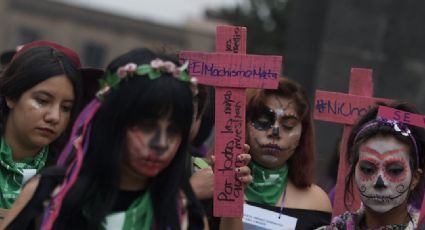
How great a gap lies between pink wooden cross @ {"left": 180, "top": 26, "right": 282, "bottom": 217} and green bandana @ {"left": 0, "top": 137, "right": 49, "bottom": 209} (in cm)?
69

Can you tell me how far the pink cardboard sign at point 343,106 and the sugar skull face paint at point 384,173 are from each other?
2.57ft

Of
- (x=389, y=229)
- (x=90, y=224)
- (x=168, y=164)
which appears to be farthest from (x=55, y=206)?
(x=389, y=229)

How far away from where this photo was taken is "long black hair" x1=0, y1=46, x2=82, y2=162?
145 inches

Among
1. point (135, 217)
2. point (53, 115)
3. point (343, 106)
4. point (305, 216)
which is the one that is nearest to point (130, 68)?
point (135, 217)

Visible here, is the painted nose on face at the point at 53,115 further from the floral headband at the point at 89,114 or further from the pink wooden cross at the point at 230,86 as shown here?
the floral headband at the point at 89,114

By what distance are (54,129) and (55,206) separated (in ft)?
2.93

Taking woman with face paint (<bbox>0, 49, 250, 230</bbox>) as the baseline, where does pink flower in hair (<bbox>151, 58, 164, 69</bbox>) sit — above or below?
→ above

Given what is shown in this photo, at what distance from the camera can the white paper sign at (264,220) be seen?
13.6ft

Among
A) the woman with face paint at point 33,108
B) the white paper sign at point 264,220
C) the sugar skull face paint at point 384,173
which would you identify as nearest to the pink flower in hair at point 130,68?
the woman with face paint at point 33,108

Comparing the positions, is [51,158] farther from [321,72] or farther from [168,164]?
[321,72]

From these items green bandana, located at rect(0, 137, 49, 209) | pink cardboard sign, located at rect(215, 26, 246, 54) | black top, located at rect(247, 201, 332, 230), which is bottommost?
black top, located at rect(247, 201, 332, 230)

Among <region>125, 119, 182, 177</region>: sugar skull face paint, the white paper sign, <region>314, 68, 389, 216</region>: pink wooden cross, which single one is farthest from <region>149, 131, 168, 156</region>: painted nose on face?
<region>314, 68, 389, 216</region>: pink wooden cross

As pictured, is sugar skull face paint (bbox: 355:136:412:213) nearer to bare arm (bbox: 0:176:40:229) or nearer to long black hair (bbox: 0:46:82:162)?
long black hair (bbox: 0:46:82:162)

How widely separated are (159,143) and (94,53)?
45.2 meters
